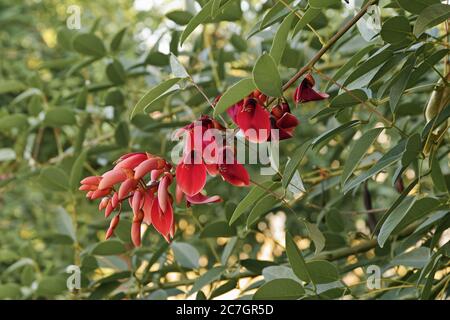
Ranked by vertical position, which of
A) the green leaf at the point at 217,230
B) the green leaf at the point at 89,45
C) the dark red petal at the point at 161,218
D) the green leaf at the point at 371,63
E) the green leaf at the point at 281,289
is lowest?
the green leaf at the point at 281,289

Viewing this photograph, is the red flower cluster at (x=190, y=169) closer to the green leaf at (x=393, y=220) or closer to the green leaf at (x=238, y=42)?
the green leaf at (x=393, y=220)

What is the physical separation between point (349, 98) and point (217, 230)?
33 cm

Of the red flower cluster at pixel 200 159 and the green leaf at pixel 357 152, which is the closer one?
the red flower cluster at pixel 200 159

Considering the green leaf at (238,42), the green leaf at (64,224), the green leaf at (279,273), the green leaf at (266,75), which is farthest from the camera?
the green leaf at (238,42)

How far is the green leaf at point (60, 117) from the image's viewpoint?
1.19 meters

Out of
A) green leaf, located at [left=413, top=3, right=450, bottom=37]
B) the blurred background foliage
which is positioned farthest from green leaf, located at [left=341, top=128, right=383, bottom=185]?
green leaf, located at [left=413, top=3, right=450, bottom=37]

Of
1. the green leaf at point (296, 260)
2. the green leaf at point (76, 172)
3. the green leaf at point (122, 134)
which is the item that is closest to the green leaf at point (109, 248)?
the green leaf at point (76, 172)

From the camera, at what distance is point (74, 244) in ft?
3.67

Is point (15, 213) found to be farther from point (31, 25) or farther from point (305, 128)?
point (305, 128)

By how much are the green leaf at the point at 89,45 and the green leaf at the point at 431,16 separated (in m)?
0.64

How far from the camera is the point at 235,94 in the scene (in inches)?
22.5

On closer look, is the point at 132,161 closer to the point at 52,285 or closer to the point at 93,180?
the point at 93,180
